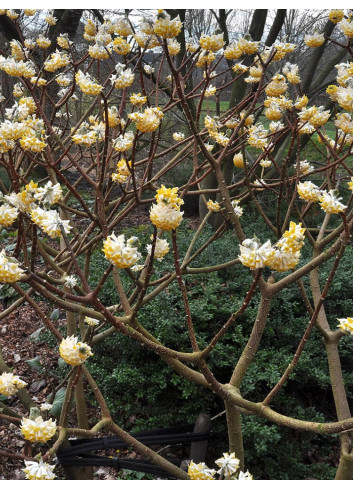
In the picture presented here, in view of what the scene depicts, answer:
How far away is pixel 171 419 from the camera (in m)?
2.46

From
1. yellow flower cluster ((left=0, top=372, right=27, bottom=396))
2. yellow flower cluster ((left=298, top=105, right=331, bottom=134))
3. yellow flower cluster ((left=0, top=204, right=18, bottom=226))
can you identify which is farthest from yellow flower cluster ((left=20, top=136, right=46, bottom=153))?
yellow flower cluster ((left=298, top=105, right=331, bottom=134))

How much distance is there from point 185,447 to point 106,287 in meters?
1.20

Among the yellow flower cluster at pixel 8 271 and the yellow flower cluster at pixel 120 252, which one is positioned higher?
the yellow flower cluster at pixel 120 252

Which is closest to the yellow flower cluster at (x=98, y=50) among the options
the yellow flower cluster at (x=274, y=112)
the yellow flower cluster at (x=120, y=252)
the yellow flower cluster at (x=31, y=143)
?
the yellow flower cluster at (x=31, y=143)

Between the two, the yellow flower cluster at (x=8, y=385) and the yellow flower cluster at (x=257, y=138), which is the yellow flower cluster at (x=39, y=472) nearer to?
the yellow flower cluster at (x=8, y=385)

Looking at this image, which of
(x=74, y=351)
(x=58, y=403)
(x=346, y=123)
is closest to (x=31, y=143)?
(x=74, y=351)

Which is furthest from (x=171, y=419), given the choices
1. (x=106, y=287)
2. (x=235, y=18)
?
(x=235, y=18)

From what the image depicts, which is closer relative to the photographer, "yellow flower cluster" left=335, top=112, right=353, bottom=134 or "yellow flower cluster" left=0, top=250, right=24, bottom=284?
"yellow flower cluster" left=0, top=250, right=24, bottom=284

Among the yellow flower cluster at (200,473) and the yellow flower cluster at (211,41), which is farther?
the yellow flower cluster at (211,41)

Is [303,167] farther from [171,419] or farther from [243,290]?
[171,419]

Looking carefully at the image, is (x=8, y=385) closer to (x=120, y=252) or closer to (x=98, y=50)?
(x=120, y=252)

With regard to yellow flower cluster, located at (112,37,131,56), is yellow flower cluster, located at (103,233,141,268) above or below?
below

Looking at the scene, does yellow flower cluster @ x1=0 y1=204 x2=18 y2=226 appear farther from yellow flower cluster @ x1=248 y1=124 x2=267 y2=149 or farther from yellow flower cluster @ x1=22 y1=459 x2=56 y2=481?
yellow flower cluster @ x1=248 y1=124 x2=267 y2=149

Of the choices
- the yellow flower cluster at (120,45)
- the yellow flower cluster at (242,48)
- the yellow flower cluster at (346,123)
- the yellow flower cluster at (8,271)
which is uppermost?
the yellow flower cluster at (120,45)
